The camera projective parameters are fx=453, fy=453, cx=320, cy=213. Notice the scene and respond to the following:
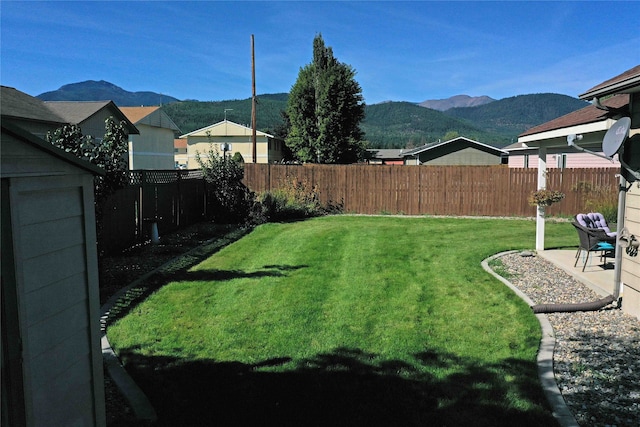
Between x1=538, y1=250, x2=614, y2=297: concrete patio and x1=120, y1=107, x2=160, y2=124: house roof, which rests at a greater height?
x1=120, y1=107, x2=160, y2=124: house roof

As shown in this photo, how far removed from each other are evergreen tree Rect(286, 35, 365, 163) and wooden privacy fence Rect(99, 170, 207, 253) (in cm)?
2217

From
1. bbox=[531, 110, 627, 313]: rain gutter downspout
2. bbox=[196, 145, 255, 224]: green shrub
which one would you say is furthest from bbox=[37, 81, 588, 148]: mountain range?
bbox=[531, 110, 627, 313]: rain gutter downspout

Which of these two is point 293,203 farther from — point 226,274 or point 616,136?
point 616,136

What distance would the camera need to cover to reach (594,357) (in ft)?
15.5

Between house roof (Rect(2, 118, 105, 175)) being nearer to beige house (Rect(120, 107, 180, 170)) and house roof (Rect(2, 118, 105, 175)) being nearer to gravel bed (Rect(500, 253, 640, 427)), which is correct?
gravel bed (Rect(500, 253, 640, 427))

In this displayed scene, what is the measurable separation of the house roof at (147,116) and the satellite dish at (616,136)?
32756 millimetres

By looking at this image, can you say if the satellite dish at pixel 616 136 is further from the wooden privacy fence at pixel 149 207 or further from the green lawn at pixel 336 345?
the wooden privacy fence at pixel 149 207

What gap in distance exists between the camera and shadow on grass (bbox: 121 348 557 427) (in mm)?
3627

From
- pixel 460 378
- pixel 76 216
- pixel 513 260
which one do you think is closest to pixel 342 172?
pixel 513 260

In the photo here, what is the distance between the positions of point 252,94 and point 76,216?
26094mm

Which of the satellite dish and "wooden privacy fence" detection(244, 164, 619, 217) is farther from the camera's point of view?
"wooden privacy fence" detection(244, 164, 619, 217)

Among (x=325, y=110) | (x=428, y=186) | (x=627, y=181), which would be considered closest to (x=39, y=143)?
(x=627, y=181)

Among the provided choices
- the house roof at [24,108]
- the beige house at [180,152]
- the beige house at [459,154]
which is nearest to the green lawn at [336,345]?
the house roof at [24,108]

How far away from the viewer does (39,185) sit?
2.42 metres
